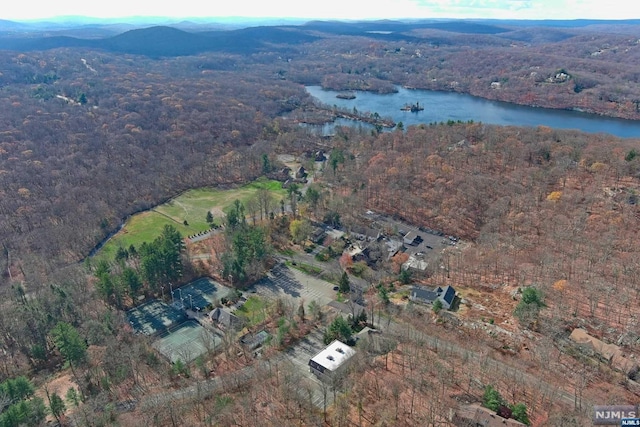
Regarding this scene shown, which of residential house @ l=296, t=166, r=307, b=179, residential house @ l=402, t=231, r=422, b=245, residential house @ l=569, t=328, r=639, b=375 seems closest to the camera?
residential house @ l=569, t=328, r=639, b=375

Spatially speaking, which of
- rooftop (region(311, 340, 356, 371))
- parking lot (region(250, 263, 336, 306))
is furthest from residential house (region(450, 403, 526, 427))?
parking lot (region(250, 263, 336, 306))

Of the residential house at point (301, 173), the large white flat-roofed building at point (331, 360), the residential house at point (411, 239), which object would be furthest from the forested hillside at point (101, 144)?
the large white flat-roofed building at point (331, 360)

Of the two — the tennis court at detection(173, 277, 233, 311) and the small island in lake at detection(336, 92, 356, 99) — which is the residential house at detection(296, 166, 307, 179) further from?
the small island in lake at detection(336, 92, 356, 99)

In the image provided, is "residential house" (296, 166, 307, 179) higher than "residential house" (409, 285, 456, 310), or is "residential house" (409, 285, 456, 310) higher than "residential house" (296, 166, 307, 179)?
"residential house" (409, 285, 456, 310)

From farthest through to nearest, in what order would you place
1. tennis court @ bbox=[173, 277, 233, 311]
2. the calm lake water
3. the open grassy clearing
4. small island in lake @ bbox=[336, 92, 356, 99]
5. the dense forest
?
1. small island in lake @ bbox=[336, 92, 356, 99]
2. the calm lake water
3. the open grassy clearing
4. tennis court @ bbox=[173, 277, 233, 311]
5. the dense forest

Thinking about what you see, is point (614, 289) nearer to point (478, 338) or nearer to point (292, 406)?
point (478, 338)

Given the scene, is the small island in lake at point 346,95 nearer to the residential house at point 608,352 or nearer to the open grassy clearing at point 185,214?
the open grassy clearing at point 185,214

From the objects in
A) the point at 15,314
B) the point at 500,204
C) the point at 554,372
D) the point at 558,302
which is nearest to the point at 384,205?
the point at 500,204
